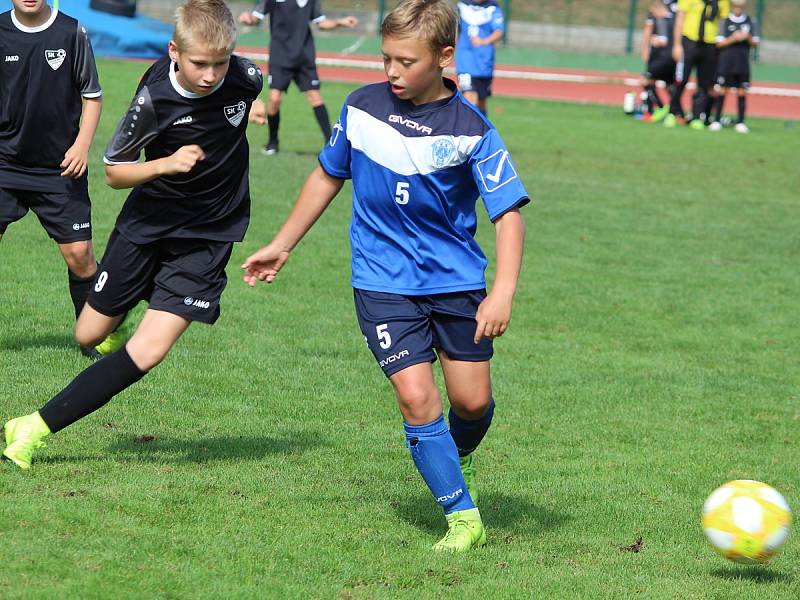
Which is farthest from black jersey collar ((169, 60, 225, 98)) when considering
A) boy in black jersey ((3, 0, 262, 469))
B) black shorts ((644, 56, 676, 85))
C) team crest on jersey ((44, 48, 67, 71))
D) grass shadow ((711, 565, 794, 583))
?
black shorts ((644, 56, 676, 85))

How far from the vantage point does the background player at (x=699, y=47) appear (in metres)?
22.8

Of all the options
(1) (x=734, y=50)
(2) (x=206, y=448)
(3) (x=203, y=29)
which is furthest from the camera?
(1) (x=734, y=50)

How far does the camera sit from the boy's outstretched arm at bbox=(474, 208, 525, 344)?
4.33 metres

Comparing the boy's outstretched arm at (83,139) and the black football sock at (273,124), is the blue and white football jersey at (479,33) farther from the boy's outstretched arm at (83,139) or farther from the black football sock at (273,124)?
the boy's outstretched arm at (83,139)

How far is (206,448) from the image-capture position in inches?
222

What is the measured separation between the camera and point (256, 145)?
1577 centimetres

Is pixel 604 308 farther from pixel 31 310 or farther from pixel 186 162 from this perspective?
pixel 186 162

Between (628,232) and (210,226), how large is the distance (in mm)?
7531

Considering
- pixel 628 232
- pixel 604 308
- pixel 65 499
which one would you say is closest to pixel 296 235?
pixel 65 499

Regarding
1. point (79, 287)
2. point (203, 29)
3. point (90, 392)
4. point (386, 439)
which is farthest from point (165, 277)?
point (79, 287)

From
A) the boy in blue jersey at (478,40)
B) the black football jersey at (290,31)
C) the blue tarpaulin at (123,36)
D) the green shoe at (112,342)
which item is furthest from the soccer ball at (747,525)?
the blue tarpaulin at (123,36)

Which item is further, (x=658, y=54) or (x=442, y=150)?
(x=658, y=54)

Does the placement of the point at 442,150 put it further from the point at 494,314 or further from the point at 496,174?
the point at 494,314

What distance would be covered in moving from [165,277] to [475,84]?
43.0 ft
